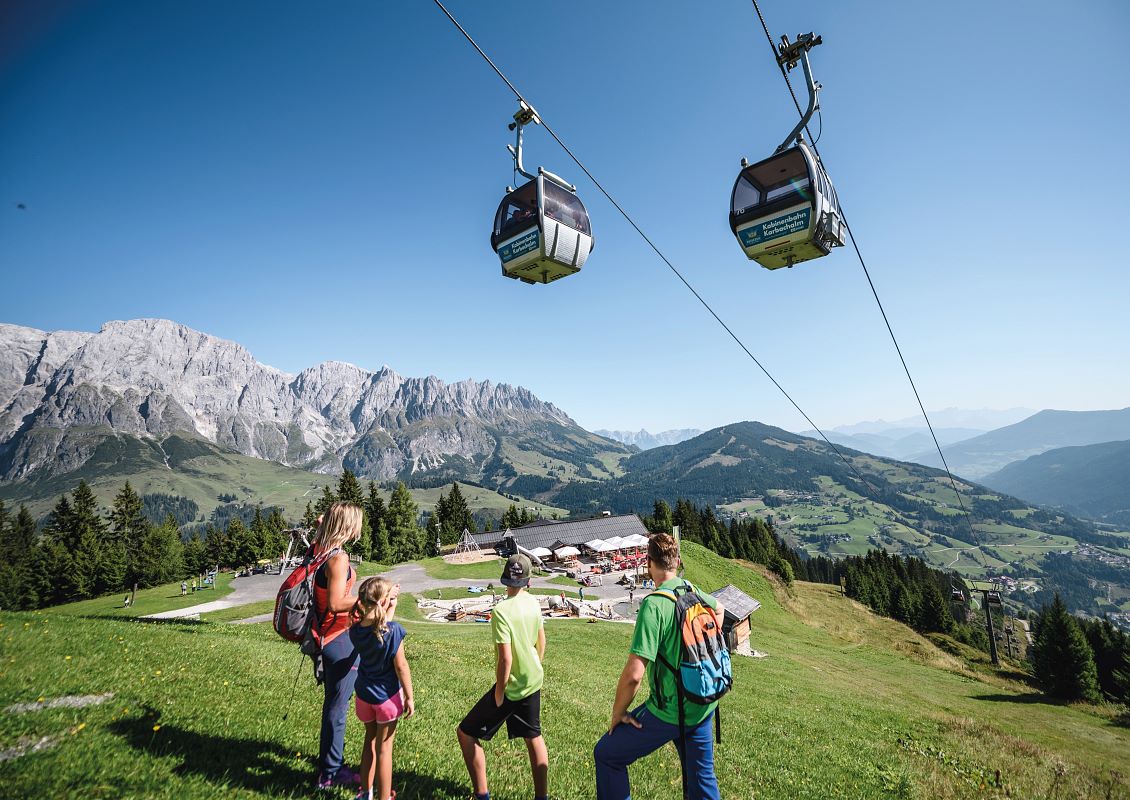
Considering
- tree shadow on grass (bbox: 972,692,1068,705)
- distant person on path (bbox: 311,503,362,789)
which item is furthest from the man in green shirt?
tree shadow on grass (bbox: 972,692,1068,705)

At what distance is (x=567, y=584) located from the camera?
151 feet

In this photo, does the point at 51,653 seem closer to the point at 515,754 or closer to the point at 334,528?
the point at 334,528

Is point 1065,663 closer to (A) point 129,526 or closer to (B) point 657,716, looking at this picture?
(B) point 657,716

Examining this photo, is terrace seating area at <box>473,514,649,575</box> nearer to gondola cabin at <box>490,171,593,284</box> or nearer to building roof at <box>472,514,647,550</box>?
building roof at <box>472,514,647,550</box>

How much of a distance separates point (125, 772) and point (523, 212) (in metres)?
10.1

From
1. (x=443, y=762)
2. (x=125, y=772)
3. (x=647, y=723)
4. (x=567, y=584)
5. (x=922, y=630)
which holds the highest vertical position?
(x=647, y=723)

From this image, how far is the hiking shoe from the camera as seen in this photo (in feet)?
15.7

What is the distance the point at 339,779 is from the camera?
4926mm

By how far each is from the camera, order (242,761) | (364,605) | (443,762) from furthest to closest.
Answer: (443,762)
(242,761)
(364,605)

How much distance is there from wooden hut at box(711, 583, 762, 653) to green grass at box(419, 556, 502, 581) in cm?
2230

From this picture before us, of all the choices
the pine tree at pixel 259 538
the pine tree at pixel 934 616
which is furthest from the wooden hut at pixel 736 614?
the pine tree at pixel 259 538

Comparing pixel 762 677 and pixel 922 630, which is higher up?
pixel 762 677

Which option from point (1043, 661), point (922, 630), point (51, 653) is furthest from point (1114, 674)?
point (51, 653)

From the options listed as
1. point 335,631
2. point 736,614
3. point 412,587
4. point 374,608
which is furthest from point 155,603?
point 374,608
